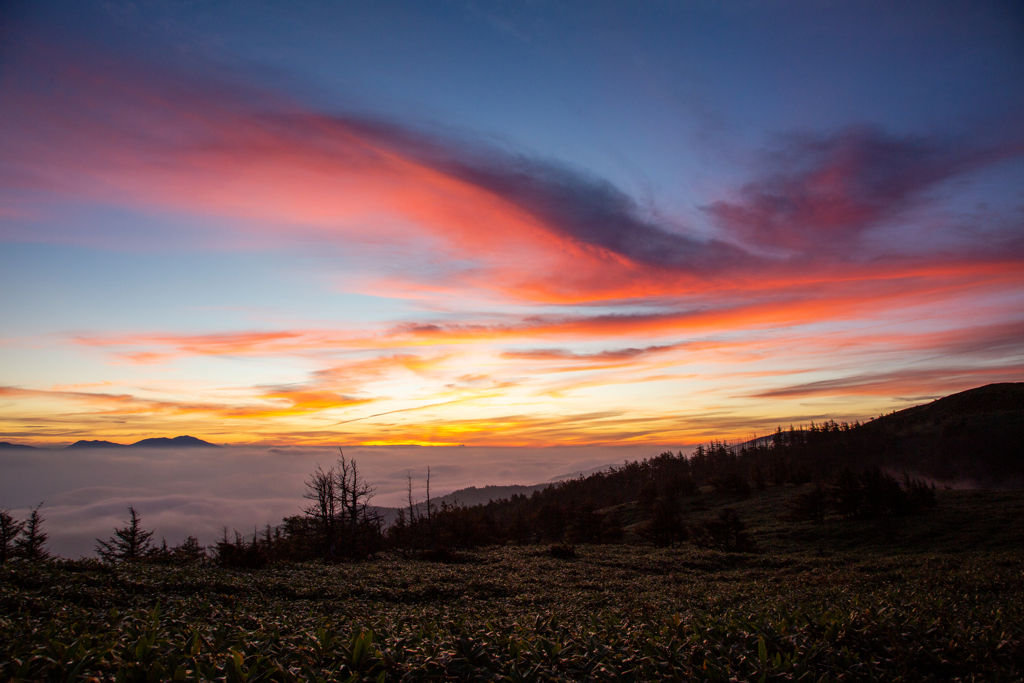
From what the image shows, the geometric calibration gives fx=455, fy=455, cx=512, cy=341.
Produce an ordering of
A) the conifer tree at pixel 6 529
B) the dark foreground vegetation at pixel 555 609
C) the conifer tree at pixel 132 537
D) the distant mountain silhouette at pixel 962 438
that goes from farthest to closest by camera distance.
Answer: the distant mountain silhouette at pixel 962 438, the conifer tree at pixel 132 537, the conifer tree at pixel 6 529, the dark foreground vegetation at pixel 555 609

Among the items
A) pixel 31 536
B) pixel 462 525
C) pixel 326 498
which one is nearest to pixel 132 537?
pixel 31 536

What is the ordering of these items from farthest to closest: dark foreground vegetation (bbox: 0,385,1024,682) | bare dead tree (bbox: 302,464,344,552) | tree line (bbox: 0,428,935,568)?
bare dead tree (bbox: 302,464,344,552) < tree line (bbox: 0,428,935,568) < dark foreground vegetation (bbox: 0,385,1024,682)

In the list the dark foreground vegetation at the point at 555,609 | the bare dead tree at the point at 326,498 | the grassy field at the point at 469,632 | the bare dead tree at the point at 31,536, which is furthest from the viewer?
the bare dead tree at the point at 326,498

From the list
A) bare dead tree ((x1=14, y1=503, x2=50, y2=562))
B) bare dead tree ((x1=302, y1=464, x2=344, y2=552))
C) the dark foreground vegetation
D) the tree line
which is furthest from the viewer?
bare dead tree ((x1=302, y1=464, x2=344, y2=552))

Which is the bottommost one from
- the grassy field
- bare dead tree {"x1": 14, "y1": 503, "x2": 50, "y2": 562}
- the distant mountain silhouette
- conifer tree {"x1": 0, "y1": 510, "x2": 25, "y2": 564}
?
the distant mountain silhouette

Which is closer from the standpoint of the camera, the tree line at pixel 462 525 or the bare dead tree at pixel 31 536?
the tree line at pixel 462 525

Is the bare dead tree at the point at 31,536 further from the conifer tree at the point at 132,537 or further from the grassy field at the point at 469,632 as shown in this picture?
the grassy field at the point at 469,632

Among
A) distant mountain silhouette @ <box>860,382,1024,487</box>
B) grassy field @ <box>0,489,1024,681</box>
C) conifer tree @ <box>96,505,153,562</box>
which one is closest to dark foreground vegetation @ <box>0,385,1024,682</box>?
grassy field @ <box>0,489,1024,681</box>

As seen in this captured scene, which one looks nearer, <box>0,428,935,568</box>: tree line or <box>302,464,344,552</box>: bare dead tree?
<box>0,428,935,568</box>: tree line

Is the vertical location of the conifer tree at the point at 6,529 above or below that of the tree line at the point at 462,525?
above

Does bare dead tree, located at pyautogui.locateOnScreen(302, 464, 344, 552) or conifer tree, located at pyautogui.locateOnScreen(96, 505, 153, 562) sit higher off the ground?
bare dead tree, located at pyautogui.locateOnScreen(302, 464, 344, 552)

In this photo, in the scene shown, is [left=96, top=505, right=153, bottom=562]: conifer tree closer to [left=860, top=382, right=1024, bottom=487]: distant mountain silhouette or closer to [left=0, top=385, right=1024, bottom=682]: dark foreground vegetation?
[left=0, top=385, right=1024, bottom=682]: dark foreground vegetation

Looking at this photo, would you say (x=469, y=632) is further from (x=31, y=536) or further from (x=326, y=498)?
(x=31, y=536)

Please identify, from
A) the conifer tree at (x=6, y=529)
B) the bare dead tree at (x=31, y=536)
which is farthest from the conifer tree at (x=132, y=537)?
the conifer tree at (x=6, y=529)
